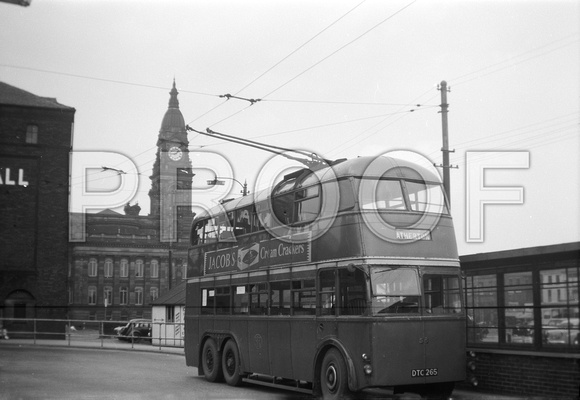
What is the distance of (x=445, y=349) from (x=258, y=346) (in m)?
4.67

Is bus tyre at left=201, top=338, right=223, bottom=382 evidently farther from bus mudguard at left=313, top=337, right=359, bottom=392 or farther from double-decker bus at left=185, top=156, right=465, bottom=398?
bus mudguard at left=313, top=337, right=359, bottom=392

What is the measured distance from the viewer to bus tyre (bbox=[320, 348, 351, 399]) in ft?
40.7

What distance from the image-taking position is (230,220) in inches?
693

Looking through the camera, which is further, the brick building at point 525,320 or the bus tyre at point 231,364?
the bus tyre at point 231,364

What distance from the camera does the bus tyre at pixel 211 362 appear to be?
17609 mm

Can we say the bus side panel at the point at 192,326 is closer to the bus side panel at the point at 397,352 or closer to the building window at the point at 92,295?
the bus side panel at the point at 397,352

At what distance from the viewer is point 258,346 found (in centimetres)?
1580

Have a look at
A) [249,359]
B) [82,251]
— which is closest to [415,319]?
[249,359]

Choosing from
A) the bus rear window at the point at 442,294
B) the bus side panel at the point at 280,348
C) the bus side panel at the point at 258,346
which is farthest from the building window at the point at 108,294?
the bus rear window at the point at 442,294

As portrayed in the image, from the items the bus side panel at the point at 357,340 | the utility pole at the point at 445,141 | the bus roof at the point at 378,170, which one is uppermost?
the utility pole at the point at 445,141

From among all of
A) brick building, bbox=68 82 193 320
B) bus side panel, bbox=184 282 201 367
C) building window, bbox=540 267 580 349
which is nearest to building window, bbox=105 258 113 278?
brick building, bbox=68 82 193 320

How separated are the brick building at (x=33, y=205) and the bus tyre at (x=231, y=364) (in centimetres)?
2561

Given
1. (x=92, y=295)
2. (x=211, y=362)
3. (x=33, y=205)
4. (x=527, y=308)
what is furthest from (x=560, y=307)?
(x=92, y=295)

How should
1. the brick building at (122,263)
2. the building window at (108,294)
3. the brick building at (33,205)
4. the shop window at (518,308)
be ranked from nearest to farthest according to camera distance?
the shop window at (518,308), the brick building at (33,205), the brick building at (122,263), the building window at (108,294)
